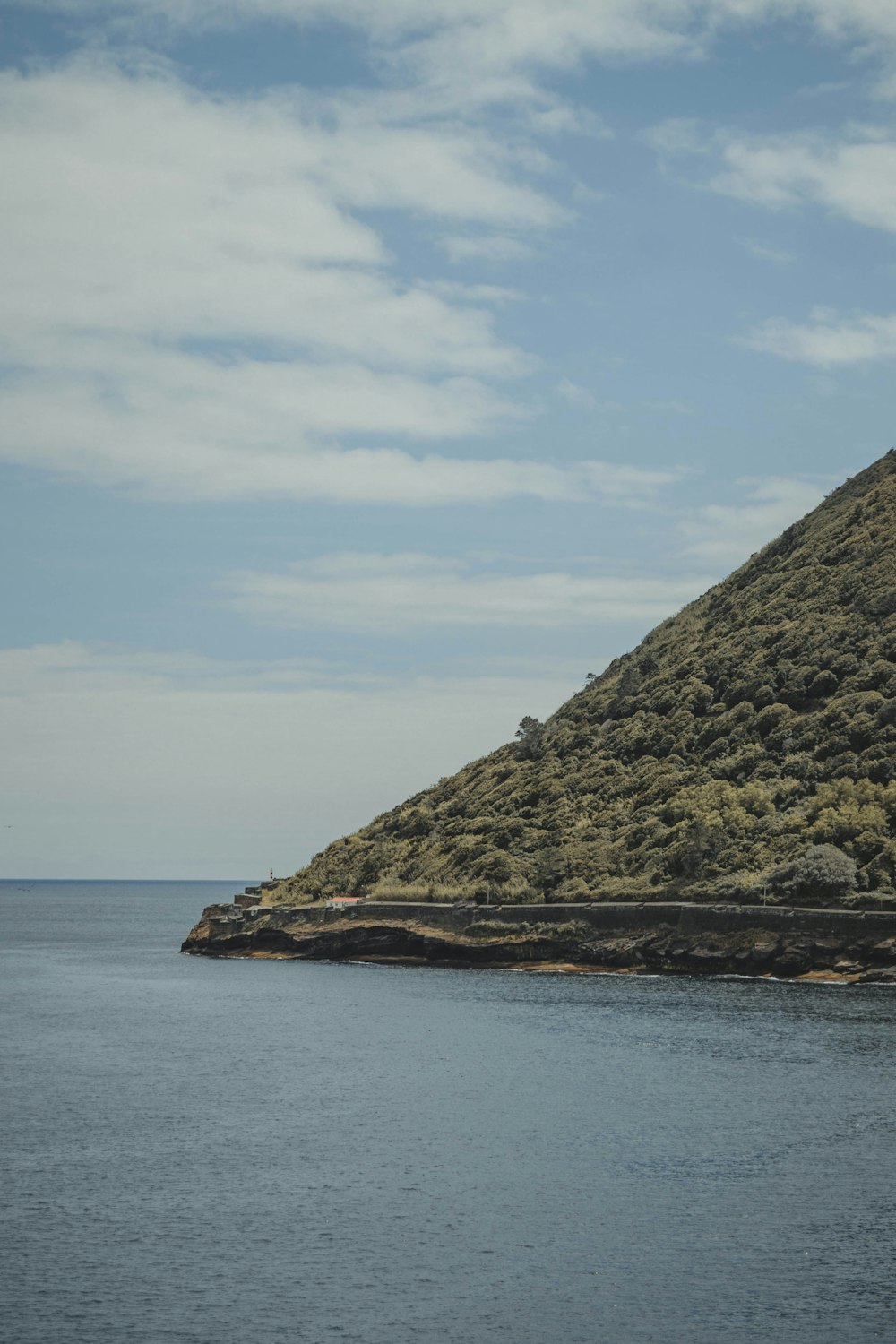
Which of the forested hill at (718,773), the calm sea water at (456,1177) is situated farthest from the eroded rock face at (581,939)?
the calm sea water at (456,1177)

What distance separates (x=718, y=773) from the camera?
338 feet

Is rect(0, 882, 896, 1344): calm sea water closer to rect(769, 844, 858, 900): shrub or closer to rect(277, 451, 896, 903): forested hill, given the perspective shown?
rect(769, 844, 858, 900): shrub

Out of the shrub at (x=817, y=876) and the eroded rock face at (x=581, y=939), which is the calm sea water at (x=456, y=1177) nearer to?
the eroded rock face at (x=581, y=939)

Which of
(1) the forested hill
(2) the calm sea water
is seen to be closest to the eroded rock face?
(1) the forested hill

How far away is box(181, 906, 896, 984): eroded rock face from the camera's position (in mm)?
78188

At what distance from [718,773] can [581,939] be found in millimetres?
18651

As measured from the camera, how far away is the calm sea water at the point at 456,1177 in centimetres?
2528

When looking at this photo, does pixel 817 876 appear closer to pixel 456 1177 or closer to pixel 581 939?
pixel 581 939

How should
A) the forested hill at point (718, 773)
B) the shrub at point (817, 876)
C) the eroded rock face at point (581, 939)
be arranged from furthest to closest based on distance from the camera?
the forested hill at point (718, 773) → the shrub at point (817, 876) → the eroded rock face at point (581, 939)

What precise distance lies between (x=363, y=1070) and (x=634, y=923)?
40398 mm

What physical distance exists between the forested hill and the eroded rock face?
7.11ft

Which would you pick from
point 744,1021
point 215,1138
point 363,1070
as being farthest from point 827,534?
point 215,1138

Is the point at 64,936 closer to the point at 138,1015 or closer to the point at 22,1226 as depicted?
the point at 138,1015

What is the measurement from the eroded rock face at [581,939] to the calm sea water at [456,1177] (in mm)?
11363
